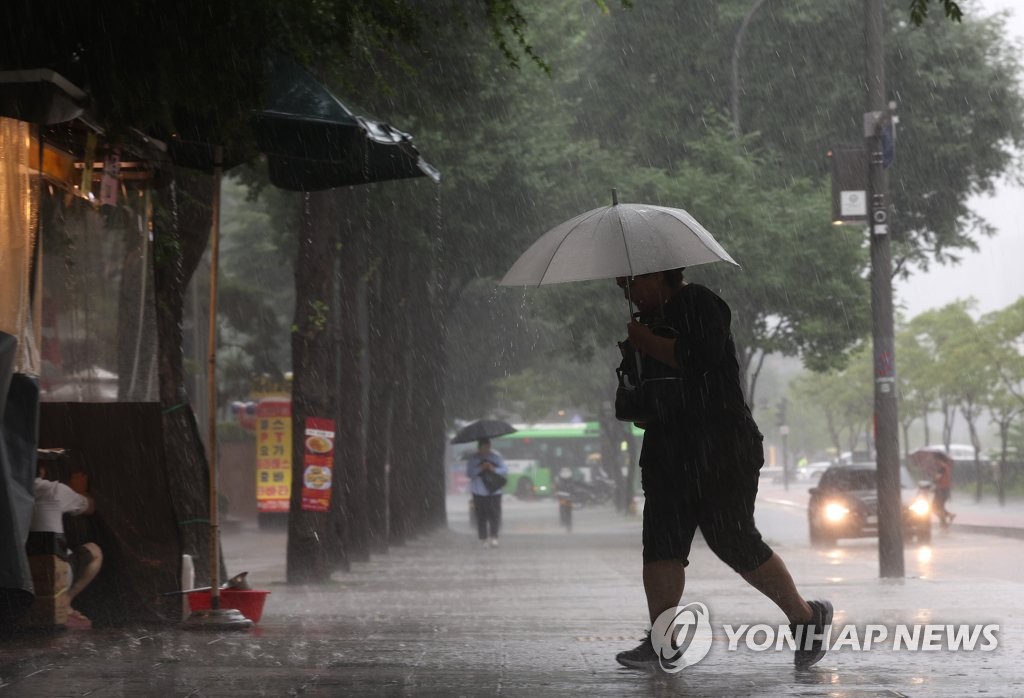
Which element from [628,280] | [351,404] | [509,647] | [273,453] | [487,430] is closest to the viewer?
[628,280]

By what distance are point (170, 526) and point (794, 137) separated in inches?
1007

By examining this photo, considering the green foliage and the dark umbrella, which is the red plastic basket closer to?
the dark umbrella

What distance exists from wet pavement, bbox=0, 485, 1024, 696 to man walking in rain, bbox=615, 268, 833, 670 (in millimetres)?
315

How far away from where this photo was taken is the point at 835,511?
2728cm

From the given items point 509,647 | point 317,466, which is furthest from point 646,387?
point 317,466

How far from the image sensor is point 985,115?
34.9 m

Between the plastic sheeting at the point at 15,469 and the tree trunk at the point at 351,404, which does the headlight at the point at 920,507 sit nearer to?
the tree trunk at the point at 351,404

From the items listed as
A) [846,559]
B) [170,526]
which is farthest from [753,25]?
[170,526]

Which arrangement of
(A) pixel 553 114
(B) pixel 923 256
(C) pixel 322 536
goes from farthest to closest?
(B) pixel 923 256
(A) pixel 553 114
(C) pixel 322 536

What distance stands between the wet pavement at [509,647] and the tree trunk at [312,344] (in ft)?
2.52

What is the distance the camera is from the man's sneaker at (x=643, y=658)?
6.93 meters

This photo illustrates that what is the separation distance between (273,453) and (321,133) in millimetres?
25433

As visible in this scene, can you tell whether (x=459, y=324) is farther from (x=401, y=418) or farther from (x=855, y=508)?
(x=855, y=508)

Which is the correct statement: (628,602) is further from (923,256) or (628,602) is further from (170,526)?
(923,256)
